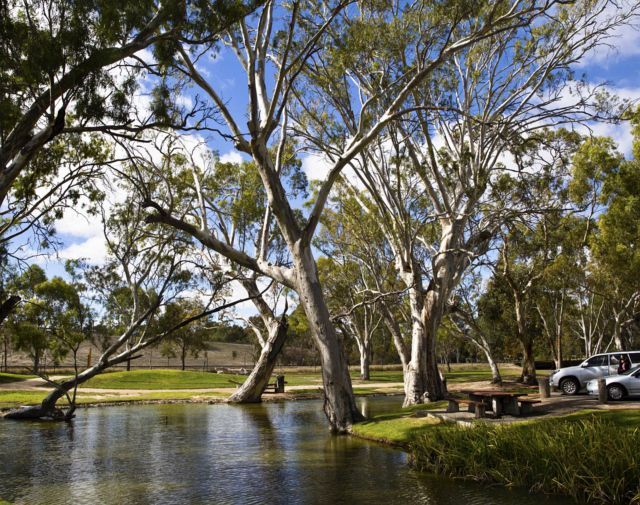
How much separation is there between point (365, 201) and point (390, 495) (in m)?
22.4

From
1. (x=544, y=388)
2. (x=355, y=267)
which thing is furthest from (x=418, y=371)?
(x=355, y=267)

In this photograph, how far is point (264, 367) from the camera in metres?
29.0

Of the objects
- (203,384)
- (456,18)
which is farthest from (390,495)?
(203,384)

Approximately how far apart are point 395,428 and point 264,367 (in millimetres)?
14033

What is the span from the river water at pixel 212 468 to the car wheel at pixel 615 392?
330 inches

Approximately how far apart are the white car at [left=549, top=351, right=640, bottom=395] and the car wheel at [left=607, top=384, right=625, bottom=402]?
99.2 inches

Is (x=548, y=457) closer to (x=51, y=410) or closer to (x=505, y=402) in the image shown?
(x=505, y=402)

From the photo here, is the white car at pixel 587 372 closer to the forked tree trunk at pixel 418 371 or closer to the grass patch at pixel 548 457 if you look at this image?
the forked tree trunk at pixel 418 371

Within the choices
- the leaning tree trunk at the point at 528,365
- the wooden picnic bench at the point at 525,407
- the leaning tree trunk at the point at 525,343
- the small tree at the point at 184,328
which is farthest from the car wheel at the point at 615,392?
the small tree at the point at 184,328

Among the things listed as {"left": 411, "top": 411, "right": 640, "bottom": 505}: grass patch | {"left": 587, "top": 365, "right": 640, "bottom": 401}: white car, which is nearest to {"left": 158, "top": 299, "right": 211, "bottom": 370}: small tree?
{"left": 587, "top": 365, "right": 640, "bottom": 401}: white car

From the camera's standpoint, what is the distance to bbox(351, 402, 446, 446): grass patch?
14956 mm

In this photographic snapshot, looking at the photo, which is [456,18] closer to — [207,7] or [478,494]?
[207,7]

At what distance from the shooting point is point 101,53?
9594 mm

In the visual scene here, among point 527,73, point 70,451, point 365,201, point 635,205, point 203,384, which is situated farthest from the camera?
point 203,384
